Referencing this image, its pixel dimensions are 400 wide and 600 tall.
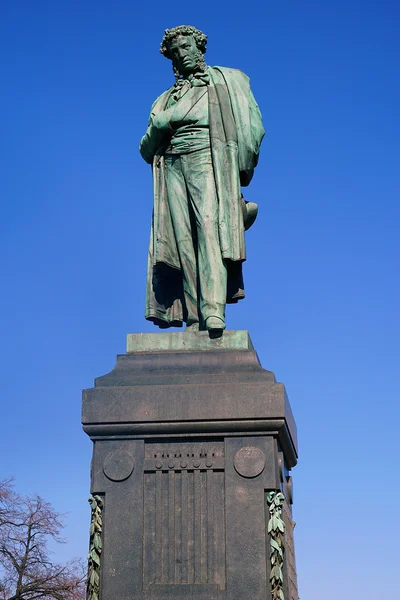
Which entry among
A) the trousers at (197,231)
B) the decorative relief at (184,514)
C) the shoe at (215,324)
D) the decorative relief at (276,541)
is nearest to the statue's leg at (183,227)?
the trousers at (197,231)

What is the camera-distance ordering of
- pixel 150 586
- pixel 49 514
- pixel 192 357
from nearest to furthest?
pixel 150 586
pixel 192 357
pixel 49 514

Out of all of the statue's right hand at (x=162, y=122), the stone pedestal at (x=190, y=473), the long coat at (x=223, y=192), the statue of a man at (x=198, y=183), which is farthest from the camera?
the statue's right hand at (x=162, y=122)

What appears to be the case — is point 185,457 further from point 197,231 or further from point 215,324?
point 197,231

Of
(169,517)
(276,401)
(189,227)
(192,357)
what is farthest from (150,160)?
(169,517)

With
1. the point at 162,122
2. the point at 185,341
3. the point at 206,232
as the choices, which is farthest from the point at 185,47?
the point at 185,341

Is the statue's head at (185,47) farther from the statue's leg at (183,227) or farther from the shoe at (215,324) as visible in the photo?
the shoe at (215,324)

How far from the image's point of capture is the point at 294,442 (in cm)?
1248

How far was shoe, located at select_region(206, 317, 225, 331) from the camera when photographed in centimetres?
1189

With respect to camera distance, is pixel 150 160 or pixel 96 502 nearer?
pixel 96 502

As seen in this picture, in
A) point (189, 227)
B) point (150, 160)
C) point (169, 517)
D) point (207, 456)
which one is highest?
point (150, 160)

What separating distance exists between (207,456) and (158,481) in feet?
2.09

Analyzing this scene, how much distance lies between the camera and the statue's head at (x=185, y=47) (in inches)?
520

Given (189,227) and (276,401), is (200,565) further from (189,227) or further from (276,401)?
(189,227)


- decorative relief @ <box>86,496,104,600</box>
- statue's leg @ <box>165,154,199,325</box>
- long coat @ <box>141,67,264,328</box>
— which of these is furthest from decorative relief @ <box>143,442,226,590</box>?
long coat @ <box>141,67,264,328</box>
